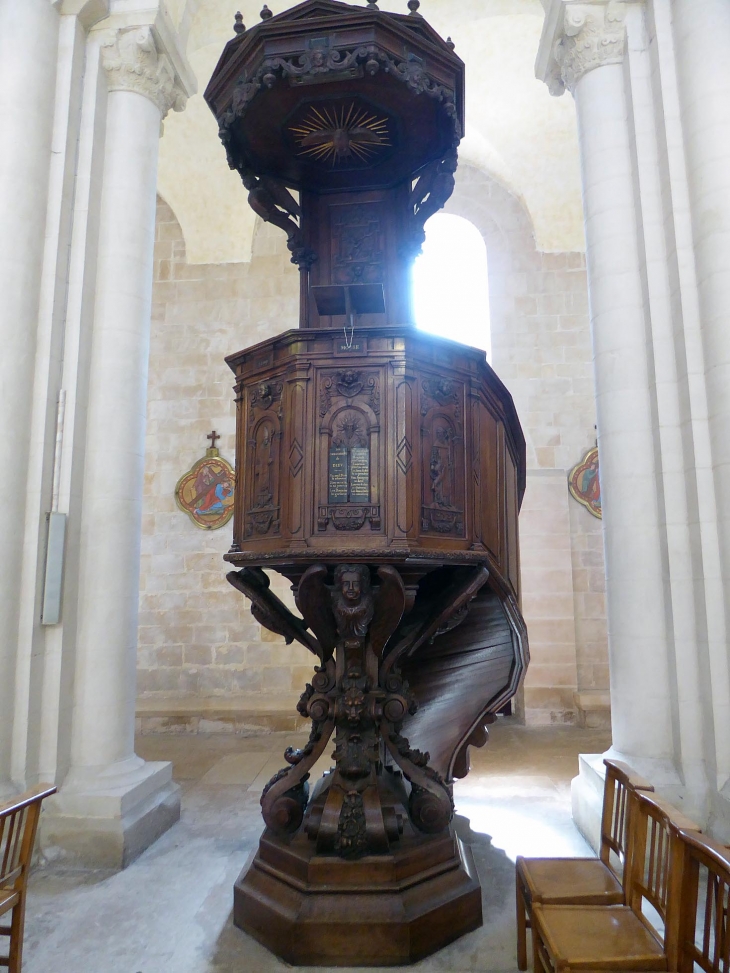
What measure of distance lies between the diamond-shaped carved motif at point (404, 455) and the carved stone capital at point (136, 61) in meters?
3.15

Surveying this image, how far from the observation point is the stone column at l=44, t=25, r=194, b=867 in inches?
131

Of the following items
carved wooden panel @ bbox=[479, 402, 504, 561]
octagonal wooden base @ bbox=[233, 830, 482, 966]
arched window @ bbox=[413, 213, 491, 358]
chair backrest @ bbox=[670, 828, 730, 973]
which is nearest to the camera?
chair backrest @ bbox=[670, 828, 730, 973]

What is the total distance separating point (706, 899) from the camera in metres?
1.49

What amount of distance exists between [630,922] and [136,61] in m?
4.89

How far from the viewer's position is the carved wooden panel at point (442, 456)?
269 cm

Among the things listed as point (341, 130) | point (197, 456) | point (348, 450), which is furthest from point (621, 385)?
point (197, 456)

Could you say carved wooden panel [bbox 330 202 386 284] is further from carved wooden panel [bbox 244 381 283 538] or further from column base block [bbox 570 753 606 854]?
column base block [bbox 570 753 606 854]

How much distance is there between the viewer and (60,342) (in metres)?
3.65

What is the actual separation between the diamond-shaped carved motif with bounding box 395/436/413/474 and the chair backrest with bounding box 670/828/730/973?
1.48 meters

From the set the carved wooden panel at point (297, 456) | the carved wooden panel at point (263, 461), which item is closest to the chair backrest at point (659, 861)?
the carved wooden panel at point (297, 456)

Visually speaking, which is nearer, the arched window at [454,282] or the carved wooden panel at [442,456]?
the carved wooden panel at [442,456]

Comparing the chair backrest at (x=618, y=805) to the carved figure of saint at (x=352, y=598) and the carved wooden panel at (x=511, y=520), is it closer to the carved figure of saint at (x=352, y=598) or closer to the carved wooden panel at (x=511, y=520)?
the carved figure of saint at (x=352, y=598)

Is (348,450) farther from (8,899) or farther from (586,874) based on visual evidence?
(8,899)

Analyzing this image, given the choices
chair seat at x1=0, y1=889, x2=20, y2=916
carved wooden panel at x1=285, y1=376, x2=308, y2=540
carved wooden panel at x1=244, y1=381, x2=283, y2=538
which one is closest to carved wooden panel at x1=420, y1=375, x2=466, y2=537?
carved wooden panel at x1=285, y1=376, x2=308, y2=540
